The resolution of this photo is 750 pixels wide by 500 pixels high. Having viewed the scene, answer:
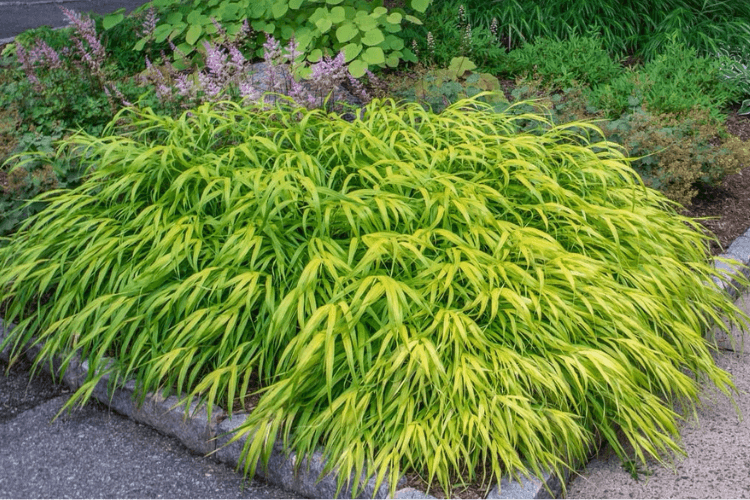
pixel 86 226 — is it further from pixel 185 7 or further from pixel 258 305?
pixel 185 7

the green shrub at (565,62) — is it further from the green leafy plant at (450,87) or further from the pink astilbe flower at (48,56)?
the pink astilbe flower at (48,56)

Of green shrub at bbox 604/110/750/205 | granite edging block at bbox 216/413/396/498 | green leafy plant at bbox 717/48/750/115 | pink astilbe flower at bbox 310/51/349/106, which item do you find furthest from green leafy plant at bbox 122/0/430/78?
granite edging block at bbox 216/413/396/498

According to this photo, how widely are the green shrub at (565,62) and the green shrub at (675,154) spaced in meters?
1.13

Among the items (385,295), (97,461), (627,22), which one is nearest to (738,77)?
(627,22)

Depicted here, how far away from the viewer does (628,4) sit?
6828mm

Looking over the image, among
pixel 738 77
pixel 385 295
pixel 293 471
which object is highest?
pixel 385 295

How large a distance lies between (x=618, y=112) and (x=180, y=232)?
3.27 meters

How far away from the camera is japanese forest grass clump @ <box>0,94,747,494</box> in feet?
8.02

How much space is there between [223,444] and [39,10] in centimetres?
947

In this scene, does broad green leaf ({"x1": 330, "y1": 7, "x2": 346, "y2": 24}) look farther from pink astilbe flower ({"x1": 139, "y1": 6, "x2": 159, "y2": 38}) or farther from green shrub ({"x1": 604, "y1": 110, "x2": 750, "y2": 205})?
green shrub ({"x1": 604, "y1": 110, "x2": 750, "y2": 205})

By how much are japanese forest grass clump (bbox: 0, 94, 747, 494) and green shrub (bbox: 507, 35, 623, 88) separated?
7.81 feet

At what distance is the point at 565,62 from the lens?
19.3 ft

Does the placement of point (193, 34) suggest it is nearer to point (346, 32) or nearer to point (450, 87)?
point (346, 32)

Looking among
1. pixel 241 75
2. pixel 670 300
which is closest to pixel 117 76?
pixel 241 75
